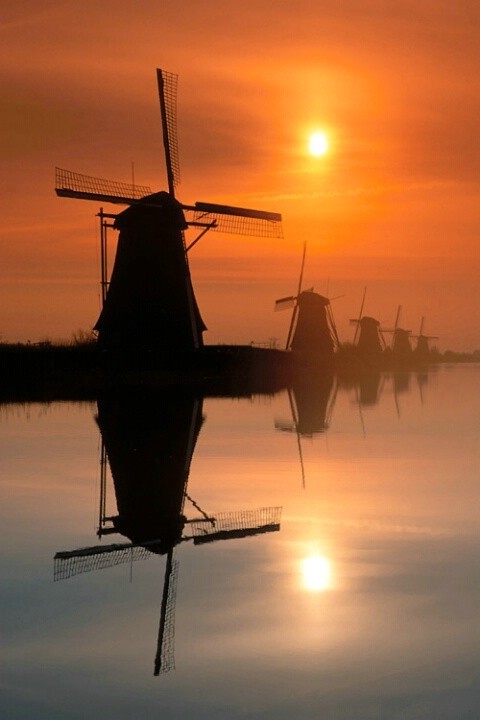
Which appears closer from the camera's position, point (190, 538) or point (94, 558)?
point (94, 558)

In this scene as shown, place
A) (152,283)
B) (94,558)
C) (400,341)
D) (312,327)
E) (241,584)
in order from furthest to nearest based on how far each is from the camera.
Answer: (400,341) < (312,327) < (152,283) < (94,558) < (241,584)

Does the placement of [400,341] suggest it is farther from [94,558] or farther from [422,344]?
[94,558]

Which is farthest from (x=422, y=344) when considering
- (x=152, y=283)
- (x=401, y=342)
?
(x=152, y=283)

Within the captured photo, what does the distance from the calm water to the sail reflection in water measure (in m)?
0.04

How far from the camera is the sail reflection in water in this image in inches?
407

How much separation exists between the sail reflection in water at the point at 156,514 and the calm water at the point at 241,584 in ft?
0.13

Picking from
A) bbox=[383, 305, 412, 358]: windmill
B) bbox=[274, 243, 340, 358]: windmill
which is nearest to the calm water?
bbox=[274, 243, 340, 358]: windmill

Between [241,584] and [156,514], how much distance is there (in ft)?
13.1

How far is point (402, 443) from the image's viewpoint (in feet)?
76.5

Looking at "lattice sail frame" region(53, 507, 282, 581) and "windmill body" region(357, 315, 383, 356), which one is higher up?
"lattice sail frame" region(53, 507, 282, 581)

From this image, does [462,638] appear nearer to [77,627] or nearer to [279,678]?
[279,678]

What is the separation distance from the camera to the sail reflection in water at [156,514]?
33.9 feet

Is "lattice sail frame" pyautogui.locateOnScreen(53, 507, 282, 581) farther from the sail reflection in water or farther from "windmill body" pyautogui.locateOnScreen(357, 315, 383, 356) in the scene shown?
"windmill body" pyautogui.locateOnScreen(357, 315, 383, 356)

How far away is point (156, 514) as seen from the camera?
44.9ft
